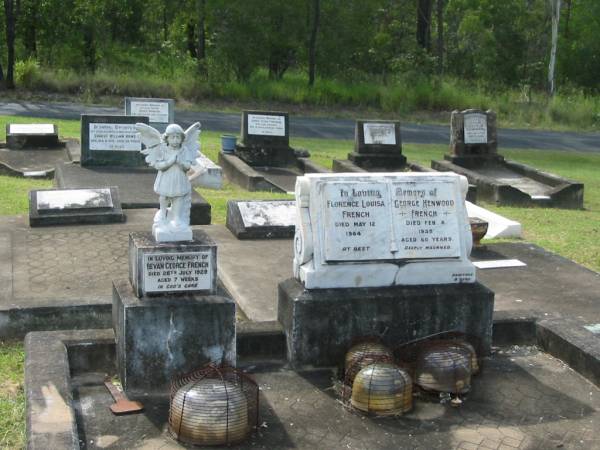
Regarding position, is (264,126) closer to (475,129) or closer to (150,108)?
(150,108)

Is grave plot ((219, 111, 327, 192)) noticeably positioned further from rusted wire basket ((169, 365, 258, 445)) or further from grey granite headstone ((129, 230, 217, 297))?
rusted wire basket ((169, 365, 258, 445))

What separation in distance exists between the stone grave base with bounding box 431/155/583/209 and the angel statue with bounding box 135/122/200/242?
10924 millimetres

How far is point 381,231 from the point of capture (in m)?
6.84

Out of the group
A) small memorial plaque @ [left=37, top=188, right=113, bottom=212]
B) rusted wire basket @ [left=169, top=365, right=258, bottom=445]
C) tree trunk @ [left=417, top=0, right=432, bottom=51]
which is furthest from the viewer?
tree trunk @ [left=417, top=0, right=432, bottom=51]

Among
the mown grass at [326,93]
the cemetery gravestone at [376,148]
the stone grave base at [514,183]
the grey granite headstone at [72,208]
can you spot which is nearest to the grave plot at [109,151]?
the grey granite headstone at [72,208]

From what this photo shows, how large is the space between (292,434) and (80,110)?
79.2ft

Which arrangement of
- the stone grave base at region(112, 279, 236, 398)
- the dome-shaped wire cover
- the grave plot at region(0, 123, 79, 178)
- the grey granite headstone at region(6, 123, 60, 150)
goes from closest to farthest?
the dome-shaped wire cover
the stone grave base at region(112, 279, 236, 398)
the grave plot at region(0, 123, 79, 178)
the grey granite headstone at region(6, 123, 60, 150)

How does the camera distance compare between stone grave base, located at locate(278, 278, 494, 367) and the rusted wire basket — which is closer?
the rusted wire basket

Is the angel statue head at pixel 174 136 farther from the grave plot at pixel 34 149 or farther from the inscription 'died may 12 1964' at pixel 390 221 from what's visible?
the grave plot at pixel 34 149

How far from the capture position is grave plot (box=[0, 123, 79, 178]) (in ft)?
55.5

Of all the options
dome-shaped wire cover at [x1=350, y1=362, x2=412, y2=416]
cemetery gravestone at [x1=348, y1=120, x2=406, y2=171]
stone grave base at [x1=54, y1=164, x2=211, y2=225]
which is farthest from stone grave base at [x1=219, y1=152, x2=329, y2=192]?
dome-shaped wire cover at [x1=350, y1=362, x2=412, y2=416]

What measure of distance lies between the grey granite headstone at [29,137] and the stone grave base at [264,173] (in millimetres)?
3454

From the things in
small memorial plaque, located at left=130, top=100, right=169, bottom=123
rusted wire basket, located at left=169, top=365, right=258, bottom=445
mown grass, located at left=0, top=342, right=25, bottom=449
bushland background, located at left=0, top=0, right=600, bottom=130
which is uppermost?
bushland background, located at left=0, top=0, right=600, bottom=130

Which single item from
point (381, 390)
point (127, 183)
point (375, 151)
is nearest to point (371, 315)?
point (381, 390)
